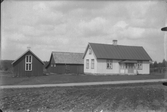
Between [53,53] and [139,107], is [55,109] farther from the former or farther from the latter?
[53,53]

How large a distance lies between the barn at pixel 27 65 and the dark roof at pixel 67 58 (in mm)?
10461

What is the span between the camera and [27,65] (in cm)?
2320

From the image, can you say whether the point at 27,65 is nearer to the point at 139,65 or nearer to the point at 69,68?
the point at 69,68

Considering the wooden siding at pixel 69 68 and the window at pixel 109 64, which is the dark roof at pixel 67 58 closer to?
the wooden siding at pixel 69 68

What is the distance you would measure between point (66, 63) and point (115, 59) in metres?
10.0

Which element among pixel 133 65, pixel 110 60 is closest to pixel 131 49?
pixel 133 65

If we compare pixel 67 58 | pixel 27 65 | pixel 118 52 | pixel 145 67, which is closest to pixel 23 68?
pixel 27 65

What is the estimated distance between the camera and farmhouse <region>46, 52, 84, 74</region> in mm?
33812

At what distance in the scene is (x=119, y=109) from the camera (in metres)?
6.46

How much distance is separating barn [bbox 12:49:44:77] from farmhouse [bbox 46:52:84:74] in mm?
10045

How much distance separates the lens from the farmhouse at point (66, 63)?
111 feet

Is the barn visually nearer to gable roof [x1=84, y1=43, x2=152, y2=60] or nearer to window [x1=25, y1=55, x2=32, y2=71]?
window [x1=25, y1=55, x2=32, y2=71]

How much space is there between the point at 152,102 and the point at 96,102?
Answer: 2115 millimetres

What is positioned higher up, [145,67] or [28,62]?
[28,62]
